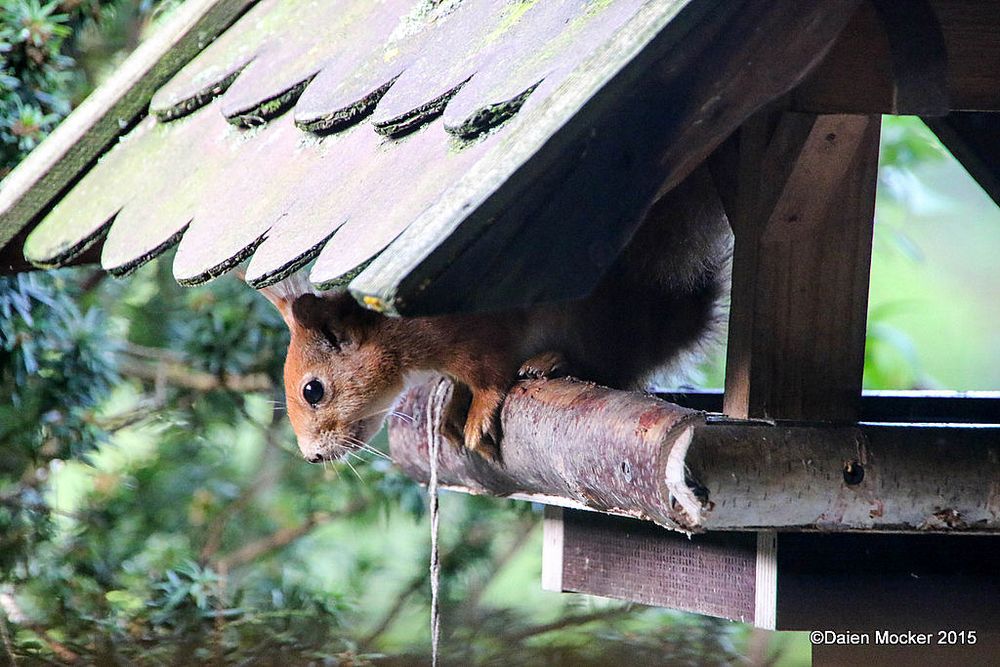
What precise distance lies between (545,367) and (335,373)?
446mm

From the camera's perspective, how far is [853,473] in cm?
105

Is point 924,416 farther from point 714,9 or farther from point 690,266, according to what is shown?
point 714,9

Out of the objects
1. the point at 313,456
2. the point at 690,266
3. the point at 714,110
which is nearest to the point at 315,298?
the point at 313,456

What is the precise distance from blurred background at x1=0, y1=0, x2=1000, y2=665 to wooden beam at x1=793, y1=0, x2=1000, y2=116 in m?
1.29

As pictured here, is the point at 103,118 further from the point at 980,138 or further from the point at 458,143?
the point at 980,138

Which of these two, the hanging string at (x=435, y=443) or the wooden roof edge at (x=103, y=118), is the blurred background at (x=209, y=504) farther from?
the hanging string at (x=435, y=443)

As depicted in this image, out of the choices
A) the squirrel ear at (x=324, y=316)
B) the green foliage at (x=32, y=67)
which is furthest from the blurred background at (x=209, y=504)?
the squirrel ear at (x=324, y=316)

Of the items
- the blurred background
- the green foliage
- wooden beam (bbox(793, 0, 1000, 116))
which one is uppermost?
the green foliage

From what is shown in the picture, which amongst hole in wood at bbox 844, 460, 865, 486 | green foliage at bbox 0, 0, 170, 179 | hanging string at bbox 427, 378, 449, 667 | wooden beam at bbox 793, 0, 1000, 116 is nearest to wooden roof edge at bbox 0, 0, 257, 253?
green foliage at bbox 0, 0, 170, 179

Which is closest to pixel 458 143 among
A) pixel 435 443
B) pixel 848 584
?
pixel 848 584

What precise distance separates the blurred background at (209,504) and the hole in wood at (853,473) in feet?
4.18

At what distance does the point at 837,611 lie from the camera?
128 centimetres

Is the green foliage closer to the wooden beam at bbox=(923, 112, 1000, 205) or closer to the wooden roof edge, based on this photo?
the wooden roof edge

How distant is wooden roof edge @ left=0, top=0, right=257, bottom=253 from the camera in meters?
1.77
